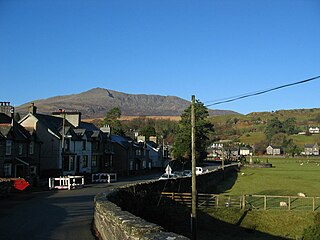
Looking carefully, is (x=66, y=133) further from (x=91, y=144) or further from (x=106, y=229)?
(x=106, y=229)

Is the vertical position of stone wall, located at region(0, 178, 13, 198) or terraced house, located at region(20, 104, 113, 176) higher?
terraced house, located at region(20, 104, 113, 176)

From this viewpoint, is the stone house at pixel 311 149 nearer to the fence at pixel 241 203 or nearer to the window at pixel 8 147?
the fence at pixel 241 203

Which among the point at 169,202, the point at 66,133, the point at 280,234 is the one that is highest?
the point at 66,133

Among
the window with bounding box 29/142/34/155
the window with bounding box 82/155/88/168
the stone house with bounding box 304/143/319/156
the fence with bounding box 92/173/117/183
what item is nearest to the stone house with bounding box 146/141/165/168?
the window with bounding box 82/155/88/168

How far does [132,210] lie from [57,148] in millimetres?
33194

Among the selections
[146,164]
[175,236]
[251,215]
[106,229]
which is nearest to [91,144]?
[146,164]

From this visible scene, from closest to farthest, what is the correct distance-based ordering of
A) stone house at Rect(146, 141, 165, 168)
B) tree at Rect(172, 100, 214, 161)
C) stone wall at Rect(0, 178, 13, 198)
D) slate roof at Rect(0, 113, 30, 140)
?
stone wall at Rect(0, 178, 13, 198)
slate roof at Rect(0, 113, 30, 140)
stone house at Rect(146, 141, 165, 168)
tree at Rect(172, 100, 214, 161)

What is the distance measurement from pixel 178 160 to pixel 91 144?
116 ft

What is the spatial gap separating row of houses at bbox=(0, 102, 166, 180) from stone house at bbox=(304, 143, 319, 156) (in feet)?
454

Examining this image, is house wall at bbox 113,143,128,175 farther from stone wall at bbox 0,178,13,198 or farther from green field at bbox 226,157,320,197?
stone wall at bbox 0,178,13,198

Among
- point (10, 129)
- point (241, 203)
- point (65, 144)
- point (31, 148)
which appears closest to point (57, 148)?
point (65, 144)

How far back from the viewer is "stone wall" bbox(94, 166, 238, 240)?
747 centimetres

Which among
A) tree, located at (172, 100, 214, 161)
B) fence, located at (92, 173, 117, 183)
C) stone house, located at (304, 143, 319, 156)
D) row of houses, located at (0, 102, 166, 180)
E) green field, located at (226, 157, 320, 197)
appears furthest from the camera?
stone house, located at (304, 143, 319, 156)

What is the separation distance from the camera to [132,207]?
59.2ft
